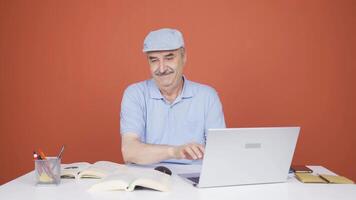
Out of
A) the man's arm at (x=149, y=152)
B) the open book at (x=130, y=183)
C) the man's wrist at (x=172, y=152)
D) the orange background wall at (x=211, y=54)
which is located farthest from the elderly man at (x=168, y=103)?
the orange background wall at (x=211, y=54)

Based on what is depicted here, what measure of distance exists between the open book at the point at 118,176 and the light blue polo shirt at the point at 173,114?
531 millimetres

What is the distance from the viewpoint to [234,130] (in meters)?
1.66

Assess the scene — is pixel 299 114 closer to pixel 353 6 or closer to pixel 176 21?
pixel 353 6

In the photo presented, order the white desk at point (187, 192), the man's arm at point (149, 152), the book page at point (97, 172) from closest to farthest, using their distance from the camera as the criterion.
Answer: the white desk at point (187, 192) < the book page at point (97, 172) < the man's arm at point (149, 152)

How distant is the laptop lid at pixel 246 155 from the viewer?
65.6 inches

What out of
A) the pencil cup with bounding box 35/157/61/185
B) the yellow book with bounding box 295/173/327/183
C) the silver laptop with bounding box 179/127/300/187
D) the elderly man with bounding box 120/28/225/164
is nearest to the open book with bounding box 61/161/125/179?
the pencil cup with bounding box 35/157/61/185

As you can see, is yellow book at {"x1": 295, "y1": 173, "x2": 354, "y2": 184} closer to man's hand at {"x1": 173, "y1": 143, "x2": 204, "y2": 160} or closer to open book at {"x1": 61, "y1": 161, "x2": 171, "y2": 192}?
man's hand at {"x1": 173, "y1": 143, "x2": 204, "y2": 160}

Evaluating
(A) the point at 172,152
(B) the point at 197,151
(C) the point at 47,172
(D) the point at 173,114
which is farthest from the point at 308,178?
(C) the point at 47,172

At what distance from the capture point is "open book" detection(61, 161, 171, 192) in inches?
65.1

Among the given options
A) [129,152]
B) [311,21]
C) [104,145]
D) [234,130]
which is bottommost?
[104,145]

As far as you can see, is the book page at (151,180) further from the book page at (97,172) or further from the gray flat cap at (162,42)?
the gray flat cap at (162,42)

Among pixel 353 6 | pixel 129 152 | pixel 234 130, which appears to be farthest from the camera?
pixel 353 6

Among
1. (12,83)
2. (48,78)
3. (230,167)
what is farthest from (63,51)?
(230,167)

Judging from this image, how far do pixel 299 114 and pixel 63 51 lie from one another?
1.83m
